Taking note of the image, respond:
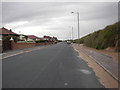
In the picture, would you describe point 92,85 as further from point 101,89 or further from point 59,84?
point 59,84

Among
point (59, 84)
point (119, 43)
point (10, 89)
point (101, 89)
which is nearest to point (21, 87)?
point (10, 89)

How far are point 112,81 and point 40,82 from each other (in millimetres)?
3041

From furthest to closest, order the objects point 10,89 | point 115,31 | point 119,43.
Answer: point 115,31
point 119,43
point 10,89

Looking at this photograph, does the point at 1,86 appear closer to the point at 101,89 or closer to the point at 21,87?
the point at 21,87

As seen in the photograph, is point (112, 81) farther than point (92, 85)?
Yes

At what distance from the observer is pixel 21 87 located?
7.36m

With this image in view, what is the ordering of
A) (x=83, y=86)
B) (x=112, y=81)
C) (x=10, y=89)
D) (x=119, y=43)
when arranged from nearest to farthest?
(x=10, y=89)
(x=83, y=86)
(x=112, y=81)
(x=119, y=43)

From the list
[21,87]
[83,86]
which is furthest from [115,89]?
[21,87]

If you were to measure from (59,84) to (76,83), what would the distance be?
28.2 inches

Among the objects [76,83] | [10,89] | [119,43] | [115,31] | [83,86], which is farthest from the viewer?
[115,31]

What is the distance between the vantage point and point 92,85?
25.7 feet

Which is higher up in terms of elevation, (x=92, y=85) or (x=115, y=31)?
(x=115, y=31)

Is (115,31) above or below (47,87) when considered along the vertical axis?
above

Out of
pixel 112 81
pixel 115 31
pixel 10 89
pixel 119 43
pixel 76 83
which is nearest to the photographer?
pixel 10 89
